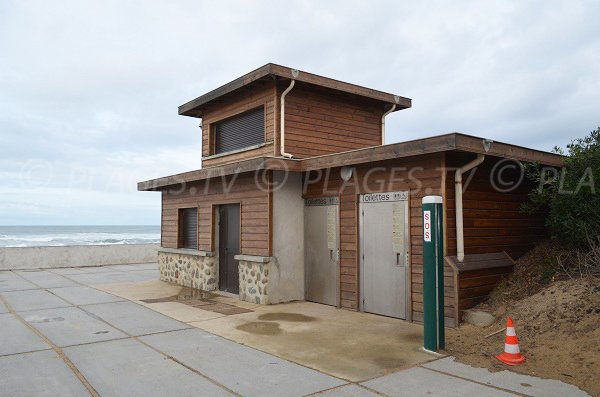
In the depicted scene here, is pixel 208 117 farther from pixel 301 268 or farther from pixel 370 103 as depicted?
pixel 301 268

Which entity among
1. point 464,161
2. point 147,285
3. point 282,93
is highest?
point 282,93

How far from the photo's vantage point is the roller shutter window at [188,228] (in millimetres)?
13688

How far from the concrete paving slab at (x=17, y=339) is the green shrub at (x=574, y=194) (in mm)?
8920

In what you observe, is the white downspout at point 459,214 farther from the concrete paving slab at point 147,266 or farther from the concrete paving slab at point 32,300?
the concrete paving slab at point 147,266

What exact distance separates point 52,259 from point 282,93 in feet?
47.2

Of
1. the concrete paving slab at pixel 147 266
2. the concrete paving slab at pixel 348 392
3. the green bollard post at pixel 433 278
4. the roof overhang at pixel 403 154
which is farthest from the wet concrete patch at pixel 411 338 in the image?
the concrete paving slab at pixel 147 266

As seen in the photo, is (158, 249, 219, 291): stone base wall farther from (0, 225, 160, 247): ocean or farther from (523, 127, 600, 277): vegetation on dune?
(0, 225, 160, 247): ocean

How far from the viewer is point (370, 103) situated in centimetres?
1294

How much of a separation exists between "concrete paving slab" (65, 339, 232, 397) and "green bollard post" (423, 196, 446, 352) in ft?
9.82

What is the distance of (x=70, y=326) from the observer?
8078 millimetres

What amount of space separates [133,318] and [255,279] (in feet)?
9.11

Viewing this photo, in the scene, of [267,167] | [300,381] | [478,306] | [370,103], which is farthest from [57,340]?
[370,103]

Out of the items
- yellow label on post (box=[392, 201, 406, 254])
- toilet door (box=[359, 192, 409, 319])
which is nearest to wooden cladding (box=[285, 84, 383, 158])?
toilet door (box=[359, 192, 409, 319])

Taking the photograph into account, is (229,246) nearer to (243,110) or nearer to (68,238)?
(243,110)
